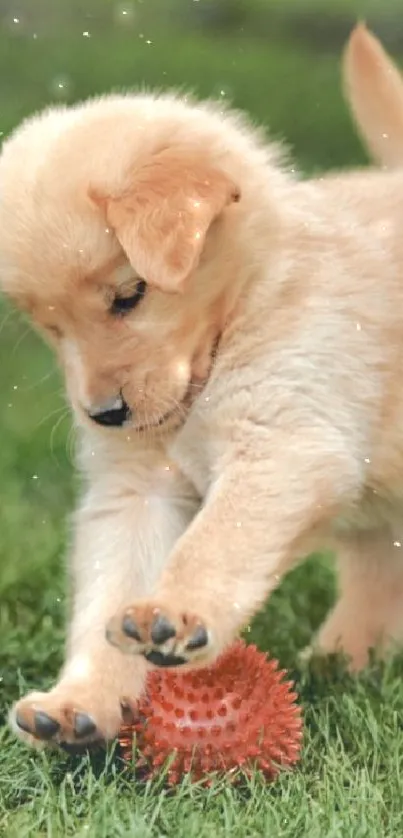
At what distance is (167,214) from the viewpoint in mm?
1764

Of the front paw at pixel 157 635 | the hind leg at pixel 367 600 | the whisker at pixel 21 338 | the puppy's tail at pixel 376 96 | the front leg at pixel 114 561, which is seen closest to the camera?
the front paw at pixel 157 635

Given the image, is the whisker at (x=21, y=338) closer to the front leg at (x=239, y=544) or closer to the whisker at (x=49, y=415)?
the whisker at (x=49, y=415)

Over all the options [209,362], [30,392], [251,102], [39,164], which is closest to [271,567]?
[209,362]

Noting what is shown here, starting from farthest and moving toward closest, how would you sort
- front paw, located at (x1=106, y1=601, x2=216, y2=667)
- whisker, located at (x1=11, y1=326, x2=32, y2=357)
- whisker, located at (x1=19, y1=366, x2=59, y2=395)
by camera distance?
whisker, located at (x1=19, y1=366, x2=59, y2=395)
whisker, located at (x1=11, y1=326, x2=32, y2=357)
front paw, located at (x1=106, y1=601, x2=216, y2=667)

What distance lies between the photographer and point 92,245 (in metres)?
1.80

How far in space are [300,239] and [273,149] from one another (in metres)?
0.19

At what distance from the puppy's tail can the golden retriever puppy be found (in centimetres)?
35

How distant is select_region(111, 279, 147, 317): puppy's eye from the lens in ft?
6.00

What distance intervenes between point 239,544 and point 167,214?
0.40 meters

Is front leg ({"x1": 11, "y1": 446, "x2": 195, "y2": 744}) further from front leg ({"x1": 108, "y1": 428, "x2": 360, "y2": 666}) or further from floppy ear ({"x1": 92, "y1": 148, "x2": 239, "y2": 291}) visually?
floppy ear ({"x1": 92, "y1": 148, "x2": 239, "y2": 291})

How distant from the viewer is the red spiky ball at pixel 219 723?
182cm

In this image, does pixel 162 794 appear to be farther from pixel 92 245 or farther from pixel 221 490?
pixel 92 245

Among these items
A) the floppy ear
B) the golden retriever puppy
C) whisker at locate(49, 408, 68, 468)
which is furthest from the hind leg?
the floppy ear

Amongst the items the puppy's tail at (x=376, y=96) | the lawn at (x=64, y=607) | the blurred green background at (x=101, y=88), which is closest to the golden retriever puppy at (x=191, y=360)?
the lawn at (x=64, y=607)
